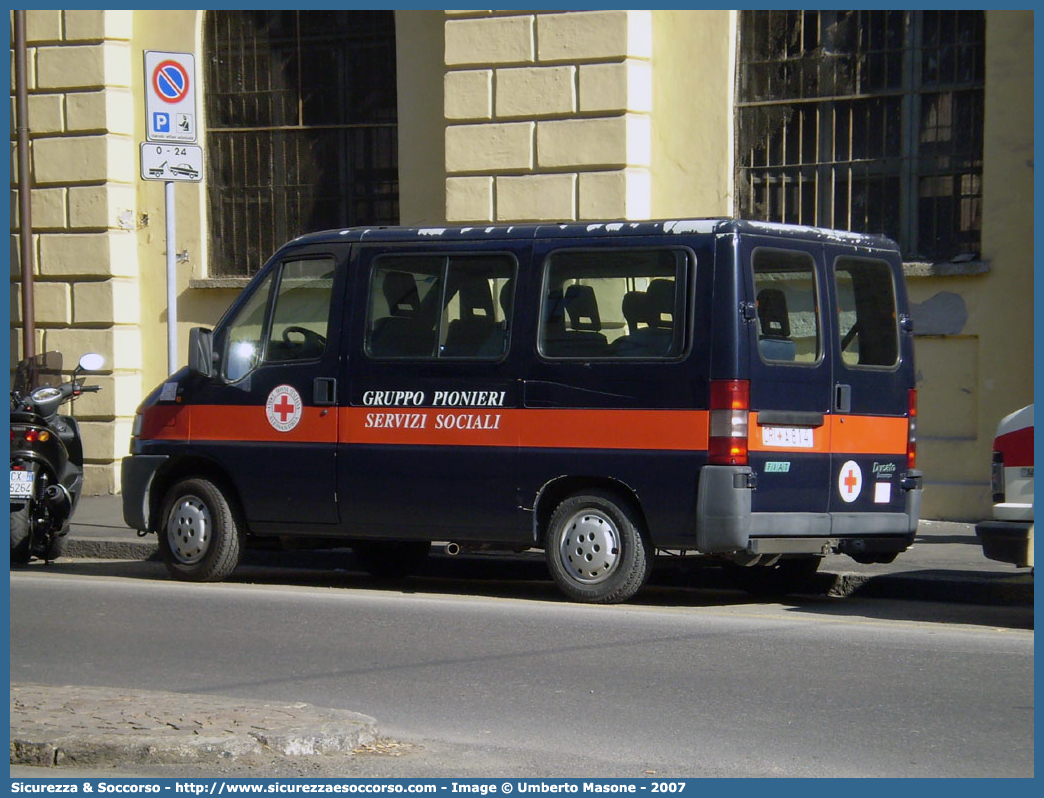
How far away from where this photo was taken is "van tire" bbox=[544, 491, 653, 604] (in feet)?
30.3

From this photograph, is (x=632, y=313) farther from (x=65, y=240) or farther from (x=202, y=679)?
(x=65, y=240)

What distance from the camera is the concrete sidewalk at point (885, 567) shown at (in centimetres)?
968

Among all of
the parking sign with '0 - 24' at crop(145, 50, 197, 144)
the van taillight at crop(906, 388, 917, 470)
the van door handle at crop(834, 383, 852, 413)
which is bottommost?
the van taillight at crop(906, 388, 917, 470)

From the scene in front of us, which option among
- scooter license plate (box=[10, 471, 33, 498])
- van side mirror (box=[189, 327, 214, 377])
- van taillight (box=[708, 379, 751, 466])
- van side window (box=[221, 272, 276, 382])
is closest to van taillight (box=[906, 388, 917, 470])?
van taillight (box=[708, 379, 751, 466])

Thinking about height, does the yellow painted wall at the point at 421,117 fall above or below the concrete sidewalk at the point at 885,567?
above

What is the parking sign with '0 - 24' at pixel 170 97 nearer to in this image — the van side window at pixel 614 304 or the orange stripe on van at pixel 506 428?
the orange stripe on van at pixel 506 428

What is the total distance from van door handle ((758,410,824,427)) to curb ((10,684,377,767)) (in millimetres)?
3569

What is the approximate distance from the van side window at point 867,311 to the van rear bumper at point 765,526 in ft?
3.09

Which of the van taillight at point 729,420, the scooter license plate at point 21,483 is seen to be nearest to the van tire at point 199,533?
the scooter license plate at point 21,483

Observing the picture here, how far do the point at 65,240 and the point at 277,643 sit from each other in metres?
9.12

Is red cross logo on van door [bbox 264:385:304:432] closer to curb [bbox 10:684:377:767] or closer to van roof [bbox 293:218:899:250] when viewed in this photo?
van roof [bbox 293:218:899:250]
